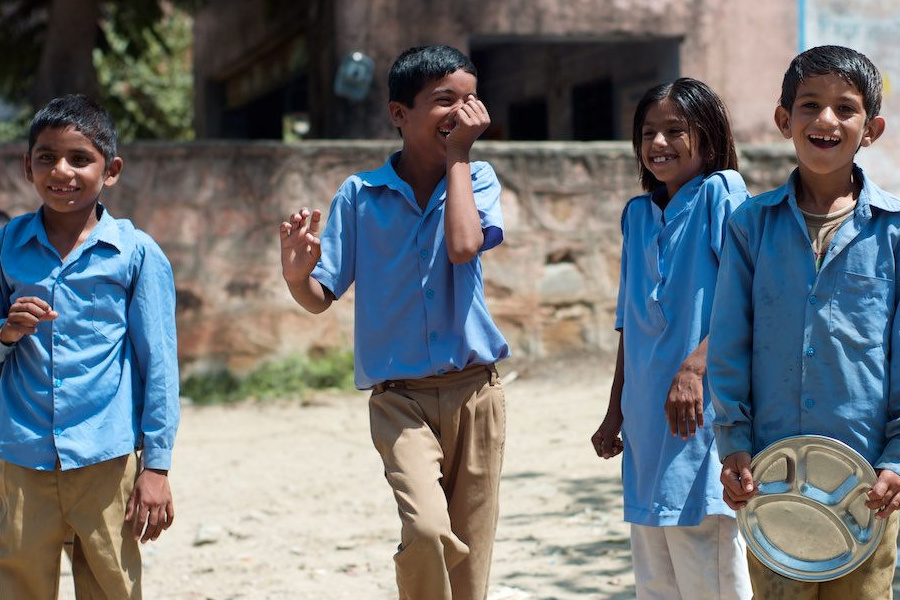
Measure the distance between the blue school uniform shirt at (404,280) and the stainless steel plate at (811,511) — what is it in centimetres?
A: 82

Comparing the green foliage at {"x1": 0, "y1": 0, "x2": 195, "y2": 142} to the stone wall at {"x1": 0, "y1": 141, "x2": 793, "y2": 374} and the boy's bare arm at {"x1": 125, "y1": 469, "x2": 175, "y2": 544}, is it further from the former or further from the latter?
the boy's bare arm at {"x1": 125, "y1": 469, "x2": 175, "y2": 544}

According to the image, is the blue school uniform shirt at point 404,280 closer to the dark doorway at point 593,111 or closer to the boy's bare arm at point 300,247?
the boy's bare arm at point 300,247

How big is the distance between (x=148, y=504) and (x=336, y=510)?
272 cm

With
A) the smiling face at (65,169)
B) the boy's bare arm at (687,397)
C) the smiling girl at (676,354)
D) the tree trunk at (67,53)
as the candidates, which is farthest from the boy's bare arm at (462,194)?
the tree trunk at (67,53)

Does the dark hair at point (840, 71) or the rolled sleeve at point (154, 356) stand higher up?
the dark hair at point (840, 71)

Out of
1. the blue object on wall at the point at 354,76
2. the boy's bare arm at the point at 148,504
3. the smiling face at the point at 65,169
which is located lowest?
the boy's bare arm at the point at 148,504

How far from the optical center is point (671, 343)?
304 cm

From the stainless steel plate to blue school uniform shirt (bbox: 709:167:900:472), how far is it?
54 millimetres

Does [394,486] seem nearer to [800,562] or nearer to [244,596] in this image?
[800,562]

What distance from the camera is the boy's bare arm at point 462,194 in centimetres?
304

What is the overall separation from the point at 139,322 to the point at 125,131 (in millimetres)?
12478

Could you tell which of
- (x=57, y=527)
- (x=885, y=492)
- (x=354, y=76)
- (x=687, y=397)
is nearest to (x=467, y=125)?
(x=687, y=397)

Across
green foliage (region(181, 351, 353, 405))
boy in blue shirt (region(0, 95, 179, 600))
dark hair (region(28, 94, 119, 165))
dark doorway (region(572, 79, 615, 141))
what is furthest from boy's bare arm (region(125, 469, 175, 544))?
dark doorway (region(572, 79, 615, 141))

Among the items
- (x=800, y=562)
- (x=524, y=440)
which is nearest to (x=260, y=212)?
(x=524, y=440)
